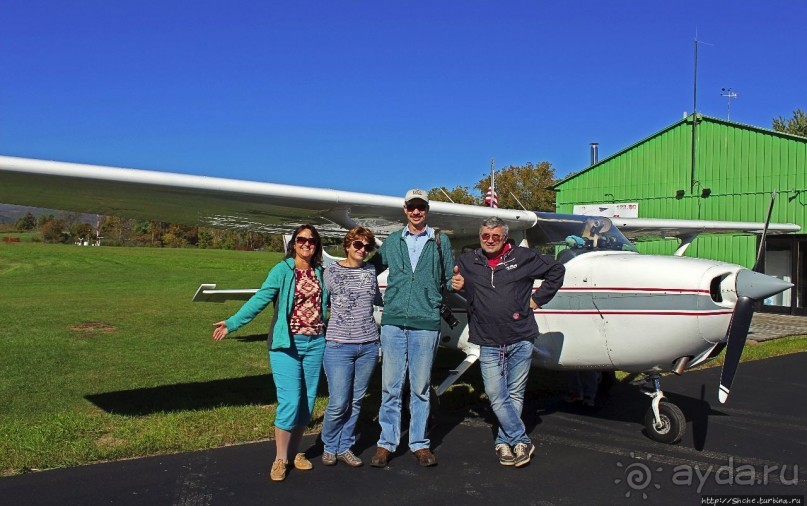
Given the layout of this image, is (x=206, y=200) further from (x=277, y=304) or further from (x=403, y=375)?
(x=403, y=375)

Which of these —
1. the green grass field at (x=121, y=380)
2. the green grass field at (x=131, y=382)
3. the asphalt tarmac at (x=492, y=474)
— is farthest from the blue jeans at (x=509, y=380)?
the green grass field at (x=121, y=380)

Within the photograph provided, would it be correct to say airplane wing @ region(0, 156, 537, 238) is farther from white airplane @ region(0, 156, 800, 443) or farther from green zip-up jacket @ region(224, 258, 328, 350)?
green zip-up jacket @ region(224, 258, 328, 350)

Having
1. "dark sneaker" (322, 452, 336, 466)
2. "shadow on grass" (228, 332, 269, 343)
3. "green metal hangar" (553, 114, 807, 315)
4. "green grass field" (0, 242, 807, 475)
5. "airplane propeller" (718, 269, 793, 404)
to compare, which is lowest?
"shadow on grass" (228, 332, 269, 343)

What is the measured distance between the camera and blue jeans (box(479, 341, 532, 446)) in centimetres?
459

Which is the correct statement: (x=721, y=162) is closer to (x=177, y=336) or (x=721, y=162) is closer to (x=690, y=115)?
(x=690, y=115)

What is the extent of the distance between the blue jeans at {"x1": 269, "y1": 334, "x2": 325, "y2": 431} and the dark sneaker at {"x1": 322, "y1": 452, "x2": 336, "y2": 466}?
12.6 inches

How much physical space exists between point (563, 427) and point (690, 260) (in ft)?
5.80

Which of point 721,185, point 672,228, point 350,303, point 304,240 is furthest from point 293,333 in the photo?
point 721,185

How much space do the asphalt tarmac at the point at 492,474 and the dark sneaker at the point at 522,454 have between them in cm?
5

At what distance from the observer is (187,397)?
684cm

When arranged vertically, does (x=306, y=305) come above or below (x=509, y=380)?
above

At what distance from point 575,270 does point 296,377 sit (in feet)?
7.97

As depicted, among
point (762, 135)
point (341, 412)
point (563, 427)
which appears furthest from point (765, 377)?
point (762, 135)

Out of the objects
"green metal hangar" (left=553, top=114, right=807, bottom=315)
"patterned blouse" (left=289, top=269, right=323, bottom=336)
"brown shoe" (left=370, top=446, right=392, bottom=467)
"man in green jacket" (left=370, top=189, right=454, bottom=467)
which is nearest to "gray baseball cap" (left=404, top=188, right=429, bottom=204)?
"man in green jacket" (left=370, top=189, right=454, bottom=467)
